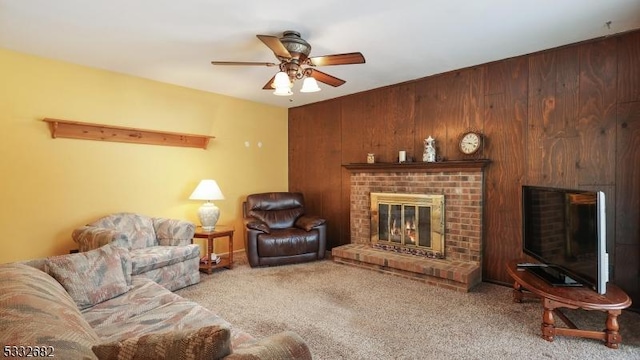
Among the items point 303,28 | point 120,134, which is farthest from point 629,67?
point 120,134

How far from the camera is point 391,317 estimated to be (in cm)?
267

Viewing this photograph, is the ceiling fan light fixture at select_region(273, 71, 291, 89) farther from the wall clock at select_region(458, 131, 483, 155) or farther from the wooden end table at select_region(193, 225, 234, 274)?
the wall clock at select_region(458, 131, 483, 155)

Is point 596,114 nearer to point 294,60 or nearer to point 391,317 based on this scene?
point 391,317

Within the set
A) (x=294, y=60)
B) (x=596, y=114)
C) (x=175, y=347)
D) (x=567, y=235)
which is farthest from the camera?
(x=596, y=114)

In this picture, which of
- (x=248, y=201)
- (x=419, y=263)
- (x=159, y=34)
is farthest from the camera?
(x=248, y=201)

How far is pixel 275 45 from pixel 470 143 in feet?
8.07

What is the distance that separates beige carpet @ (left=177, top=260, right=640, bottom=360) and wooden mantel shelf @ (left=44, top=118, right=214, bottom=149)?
1.88 meters

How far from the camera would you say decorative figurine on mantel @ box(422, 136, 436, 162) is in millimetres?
3930

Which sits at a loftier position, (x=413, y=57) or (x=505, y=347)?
(x=413, y=57)

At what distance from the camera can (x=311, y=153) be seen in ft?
17.7

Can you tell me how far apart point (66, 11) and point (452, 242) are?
420 cm

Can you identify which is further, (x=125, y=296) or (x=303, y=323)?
(x=303, y=323)

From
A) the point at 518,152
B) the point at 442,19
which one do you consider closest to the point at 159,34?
the point at 442,19

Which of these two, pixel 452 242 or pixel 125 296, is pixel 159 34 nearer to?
pixel 125 296
